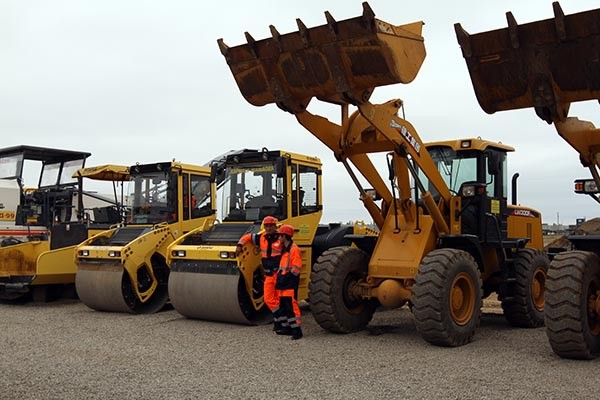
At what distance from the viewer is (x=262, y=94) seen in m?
8.58

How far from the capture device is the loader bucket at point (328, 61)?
746cm

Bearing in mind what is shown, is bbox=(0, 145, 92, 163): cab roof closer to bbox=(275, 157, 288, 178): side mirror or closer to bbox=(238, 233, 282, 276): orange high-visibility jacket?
bbox=(275, 157, 288, 178): side mirror

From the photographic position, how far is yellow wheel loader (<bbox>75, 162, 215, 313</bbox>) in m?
11.1

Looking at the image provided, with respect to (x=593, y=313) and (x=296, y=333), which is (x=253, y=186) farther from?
(x=593, y=313)

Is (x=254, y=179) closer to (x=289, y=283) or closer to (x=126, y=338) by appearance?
(x=289, y=283)

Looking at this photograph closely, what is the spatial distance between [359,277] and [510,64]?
345 centimetres

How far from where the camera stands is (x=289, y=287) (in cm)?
880

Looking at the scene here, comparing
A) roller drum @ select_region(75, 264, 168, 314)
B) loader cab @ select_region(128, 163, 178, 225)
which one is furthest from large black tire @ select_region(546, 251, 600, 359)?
loader cab @ select_region(128, 163, 178, 225)

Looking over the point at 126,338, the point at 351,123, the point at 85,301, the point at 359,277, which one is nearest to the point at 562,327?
the point at 359,277

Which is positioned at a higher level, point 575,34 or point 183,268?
point 575,34

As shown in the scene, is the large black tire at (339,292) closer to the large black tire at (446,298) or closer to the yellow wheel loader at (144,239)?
the large black tire at (446,298)

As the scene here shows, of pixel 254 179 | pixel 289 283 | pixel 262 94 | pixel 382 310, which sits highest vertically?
pixel 262 94

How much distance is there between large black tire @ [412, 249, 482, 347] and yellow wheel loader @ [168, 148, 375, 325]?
283 cm

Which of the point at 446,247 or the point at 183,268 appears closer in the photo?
the point at 446,247
